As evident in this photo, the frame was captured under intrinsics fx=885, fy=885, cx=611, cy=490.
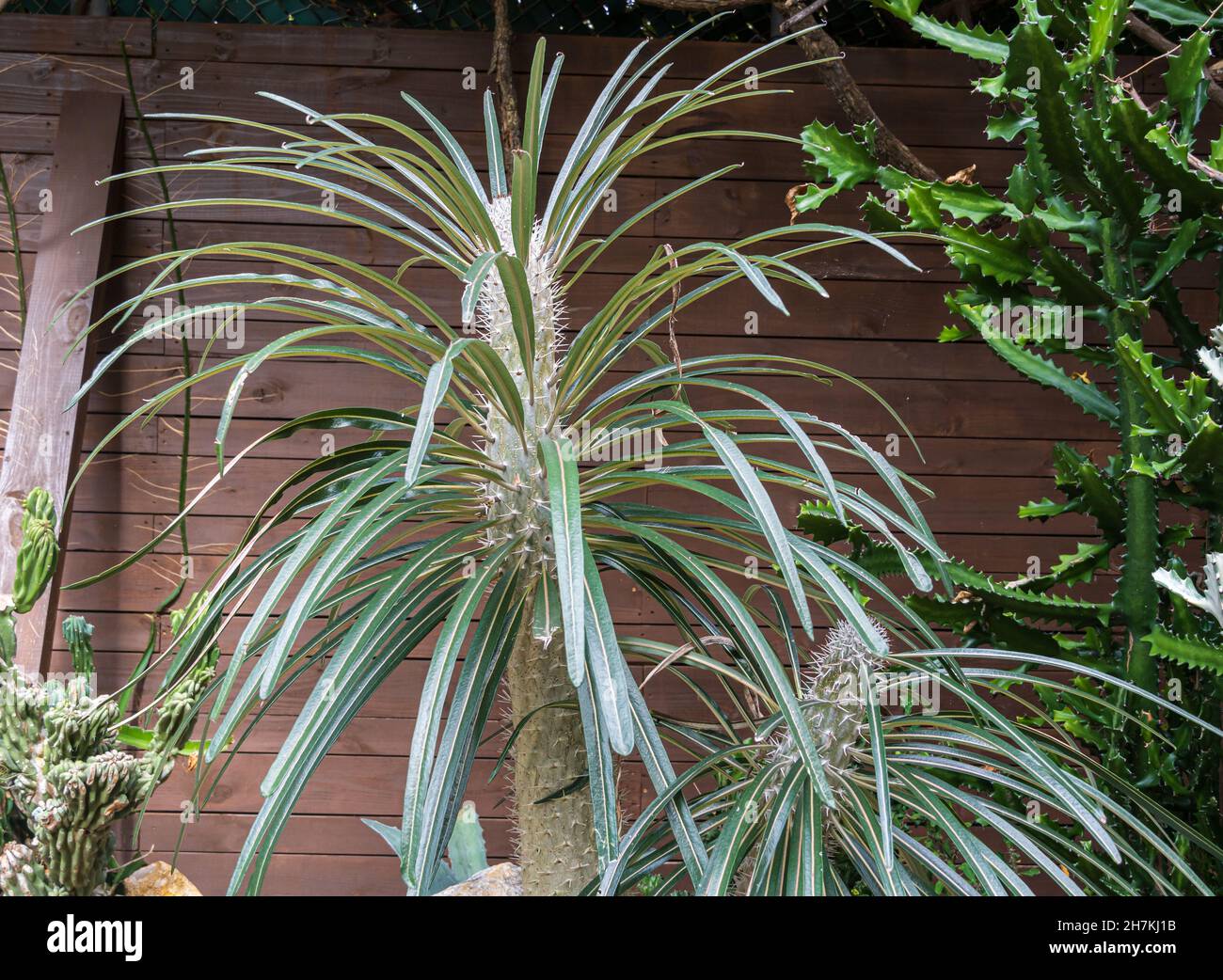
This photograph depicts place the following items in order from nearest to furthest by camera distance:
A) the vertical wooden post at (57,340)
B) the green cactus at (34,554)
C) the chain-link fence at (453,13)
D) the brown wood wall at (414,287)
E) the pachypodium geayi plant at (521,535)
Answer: the pachypodium geayi plant at (521,535) → the green cactus at (34,554) → the vertical wooden post at (57,340) → the brown wood wall at (414,287) → the chain-link fence at (453,13)

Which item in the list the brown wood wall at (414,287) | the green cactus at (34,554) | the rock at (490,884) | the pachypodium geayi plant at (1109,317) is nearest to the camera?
the pachypodium geayi plant at (1109,317)

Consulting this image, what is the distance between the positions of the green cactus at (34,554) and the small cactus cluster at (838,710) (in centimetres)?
123

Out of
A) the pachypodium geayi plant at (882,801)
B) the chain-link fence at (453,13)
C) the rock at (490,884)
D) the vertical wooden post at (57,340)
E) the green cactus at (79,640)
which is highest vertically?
the chain-link fence at (453,13)

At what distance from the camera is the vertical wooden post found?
6.40 ft

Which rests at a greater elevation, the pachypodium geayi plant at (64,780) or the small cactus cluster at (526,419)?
the small cactus cluster at (526,419)

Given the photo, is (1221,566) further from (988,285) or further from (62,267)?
(62,267)

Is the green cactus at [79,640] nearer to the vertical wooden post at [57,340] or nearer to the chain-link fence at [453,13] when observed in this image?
the vertical wooden post at [57,340]

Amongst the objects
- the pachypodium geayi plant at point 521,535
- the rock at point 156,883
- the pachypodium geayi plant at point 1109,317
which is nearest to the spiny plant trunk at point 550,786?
the pachypodium geayi plant at point 521,535

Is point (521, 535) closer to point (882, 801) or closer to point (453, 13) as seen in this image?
point (882, 801)

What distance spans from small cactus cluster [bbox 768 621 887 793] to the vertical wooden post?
65.9 inches

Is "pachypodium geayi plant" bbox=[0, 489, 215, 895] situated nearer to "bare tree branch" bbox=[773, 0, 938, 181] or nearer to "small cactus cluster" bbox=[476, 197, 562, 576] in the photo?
"small cactus cluster" bbox=[476, 197, 562, 576]

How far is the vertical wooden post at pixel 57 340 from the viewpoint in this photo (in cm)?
195

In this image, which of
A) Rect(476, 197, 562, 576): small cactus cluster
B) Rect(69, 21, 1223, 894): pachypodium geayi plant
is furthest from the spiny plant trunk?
Rect(476, 197, 562, 576): small cactus cluster
